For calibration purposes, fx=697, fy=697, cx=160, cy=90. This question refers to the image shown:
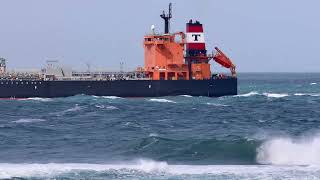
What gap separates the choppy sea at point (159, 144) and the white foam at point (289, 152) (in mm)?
50

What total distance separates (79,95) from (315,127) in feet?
141

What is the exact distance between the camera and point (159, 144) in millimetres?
39469

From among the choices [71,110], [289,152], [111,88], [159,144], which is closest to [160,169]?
[159,144]

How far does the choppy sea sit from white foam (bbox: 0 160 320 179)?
0.04m

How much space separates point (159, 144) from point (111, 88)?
47462mm

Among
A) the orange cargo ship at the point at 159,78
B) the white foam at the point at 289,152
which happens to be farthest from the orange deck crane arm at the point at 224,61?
the white foam at the point at 289,152

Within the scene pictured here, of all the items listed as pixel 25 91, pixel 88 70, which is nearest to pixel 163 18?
pixel 88 70

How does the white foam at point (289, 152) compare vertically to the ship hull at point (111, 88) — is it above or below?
below

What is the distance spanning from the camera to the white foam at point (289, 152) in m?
35.3

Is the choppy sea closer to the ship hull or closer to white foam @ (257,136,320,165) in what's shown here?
white foam @ (257,136,320,165)

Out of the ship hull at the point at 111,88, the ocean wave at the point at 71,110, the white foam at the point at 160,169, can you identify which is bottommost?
the white foam at the point at 160,169

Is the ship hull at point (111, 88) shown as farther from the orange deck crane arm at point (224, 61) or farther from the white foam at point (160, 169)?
the white foam at point (160, 169)

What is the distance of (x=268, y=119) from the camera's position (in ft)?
183

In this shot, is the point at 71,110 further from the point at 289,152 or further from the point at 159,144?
the point at 289,152
